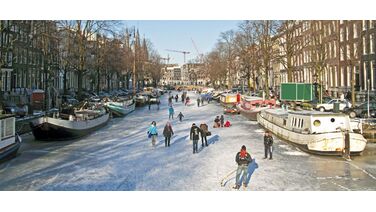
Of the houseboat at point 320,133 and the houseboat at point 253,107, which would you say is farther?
the houseboat at point 253,107

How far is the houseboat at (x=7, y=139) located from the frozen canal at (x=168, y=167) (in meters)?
0.47

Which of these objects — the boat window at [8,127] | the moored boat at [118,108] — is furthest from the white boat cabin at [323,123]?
the moored boat at [118,108]

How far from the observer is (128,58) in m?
73.2

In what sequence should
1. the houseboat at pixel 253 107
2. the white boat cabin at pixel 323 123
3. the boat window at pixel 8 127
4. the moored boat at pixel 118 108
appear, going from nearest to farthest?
the boat window at pixel 8 127
the white boat cabin at pixel 323 123
the houseboat at pixel 253 107
the moored boat at pixel 118 108

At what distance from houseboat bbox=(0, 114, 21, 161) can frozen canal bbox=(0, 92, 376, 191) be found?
47 cm

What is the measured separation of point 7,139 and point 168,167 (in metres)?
8.66

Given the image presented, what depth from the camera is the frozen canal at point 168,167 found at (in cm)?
1288

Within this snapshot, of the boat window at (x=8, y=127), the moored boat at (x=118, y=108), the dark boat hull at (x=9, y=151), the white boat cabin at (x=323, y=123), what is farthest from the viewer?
the moored boat at (x=118, y=108)

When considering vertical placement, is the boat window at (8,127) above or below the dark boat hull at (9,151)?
above

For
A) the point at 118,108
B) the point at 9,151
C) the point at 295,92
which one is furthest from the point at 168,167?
the point at 118,108

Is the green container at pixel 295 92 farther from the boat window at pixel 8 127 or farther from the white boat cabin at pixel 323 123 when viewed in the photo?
the boat window at pixel 8 127

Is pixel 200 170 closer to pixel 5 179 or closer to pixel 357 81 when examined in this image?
pixel 5 179

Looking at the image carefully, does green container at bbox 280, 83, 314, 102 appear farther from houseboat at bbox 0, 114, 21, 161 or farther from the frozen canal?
houseboat at bbox 0, 114, 21, 161

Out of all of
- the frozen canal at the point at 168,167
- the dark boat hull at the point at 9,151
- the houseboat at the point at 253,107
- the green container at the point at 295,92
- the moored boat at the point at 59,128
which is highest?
the green container at the point at 295,92
